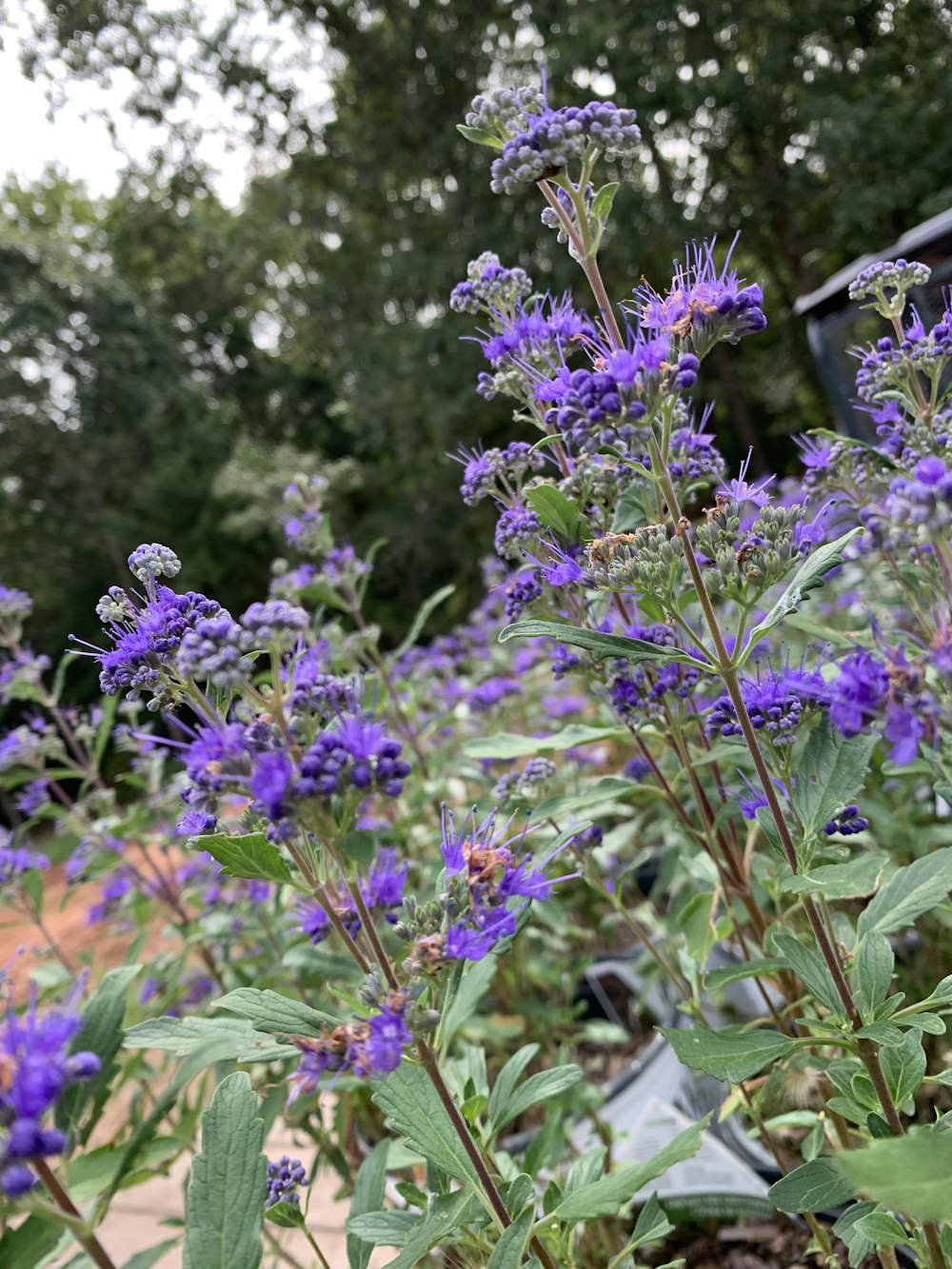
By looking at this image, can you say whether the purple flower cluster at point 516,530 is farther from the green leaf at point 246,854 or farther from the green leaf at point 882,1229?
the green leaf at point 882,1229

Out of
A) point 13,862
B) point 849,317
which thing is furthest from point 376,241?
point 13,862

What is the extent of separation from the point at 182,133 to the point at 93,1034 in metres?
14.6

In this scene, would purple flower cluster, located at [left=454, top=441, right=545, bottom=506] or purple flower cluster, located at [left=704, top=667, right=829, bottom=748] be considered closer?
purple flower cluster, located at [left=704, top=667, right=829, bottom=748]

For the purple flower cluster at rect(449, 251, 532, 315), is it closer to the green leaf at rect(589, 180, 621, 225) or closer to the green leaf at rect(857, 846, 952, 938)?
the green leaf at rect(589, 180, 621, 225)

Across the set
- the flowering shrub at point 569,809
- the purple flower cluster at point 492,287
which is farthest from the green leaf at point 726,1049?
the purple flower cluster at point 492,287

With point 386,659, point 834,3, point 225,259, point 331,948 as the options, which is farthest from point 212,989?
point 225,259

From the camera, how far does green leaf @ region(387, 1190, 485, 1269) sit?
2.76 ft

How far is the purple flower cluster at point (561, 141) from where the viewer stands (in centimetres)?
99

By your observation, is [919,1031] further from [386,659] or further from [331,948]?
[386,659]

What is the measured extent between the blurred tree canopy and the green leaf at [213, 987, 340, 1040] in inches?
401

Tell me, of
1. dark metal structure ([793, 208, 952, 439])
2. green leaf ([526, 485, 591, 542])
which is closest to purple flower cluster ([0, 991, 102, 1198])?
green leaf ([526, 485, 591, 542])

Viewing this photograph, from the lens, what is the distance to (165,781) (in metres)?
3.28

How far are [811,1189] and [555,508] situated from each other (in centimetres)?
92

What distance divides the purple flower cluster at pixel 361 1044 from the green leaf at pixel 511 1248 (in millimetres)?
229
